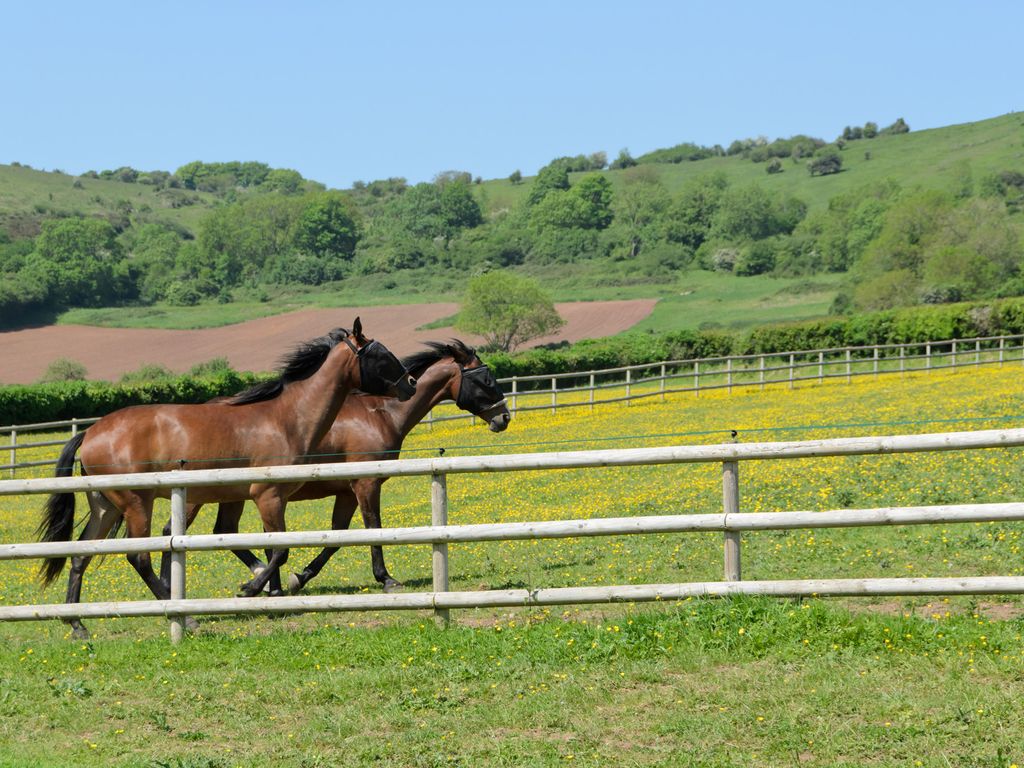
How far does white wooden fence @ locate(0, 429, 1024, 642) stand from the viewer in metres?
8.13

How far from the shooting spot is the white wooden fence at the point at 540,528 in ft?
26.7

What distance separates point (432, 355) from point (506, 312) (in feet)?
290

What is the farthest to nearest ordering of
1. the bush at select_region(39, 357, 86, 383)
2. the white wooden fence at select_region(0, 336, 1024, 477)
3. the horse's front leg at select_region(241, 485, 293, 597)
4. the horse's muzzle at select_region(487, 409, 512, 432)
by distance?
1. the bush at select_region(39, 357, 86, 383)
2. the white wooden fence at select_region(0, 336, 1024, 477)
3. the horse's muzzle at select_region(487, 409, 512, 432)
4. the horse's front leg at select_region(241, 485, 293, 597)

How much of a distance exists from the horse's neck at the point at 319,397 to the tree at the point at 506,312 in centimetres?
9004

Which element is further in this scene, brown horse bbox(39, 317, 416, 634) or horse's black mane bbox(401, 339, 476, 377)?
horse's black mane bbox(401, 339, 476, 377)

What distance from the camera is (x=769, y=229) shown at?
17150 cm

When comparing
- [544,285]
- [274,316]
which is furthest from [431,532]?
[544,285]

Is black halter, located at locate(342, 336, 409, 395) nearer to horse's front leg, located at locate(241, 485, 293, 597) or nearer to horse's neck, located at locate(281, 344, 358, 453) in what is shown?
horse's neck, located at locate(281, 344, 358, 453)

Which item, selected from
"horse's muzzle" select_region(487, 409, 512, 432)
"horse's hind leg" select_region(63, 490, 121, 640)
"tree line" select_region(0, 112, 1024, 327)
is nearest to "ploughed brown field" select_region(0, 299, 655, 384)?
"tree line" select_region(0, 112, 1024, 327)

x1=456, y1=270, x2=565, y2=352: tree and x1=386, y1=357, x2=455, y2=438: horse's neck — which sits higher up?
x1=386, y1=357, x2=455, y2=438: horse's neck

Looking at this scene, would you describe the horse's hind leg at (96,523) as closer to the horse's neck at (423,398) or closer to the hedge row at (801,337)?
the horse's neck at (423,398)

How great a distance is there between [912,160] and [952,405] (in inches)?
7288

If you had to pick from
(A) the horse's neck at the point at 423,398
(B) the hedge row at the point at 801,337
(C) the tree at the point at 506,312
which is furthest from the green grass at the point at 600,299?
(A) the horse's neck at the point at 423,398

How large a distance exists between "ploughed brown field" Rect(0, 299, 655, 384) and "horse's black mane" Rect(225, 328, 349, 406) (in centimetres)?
7487
